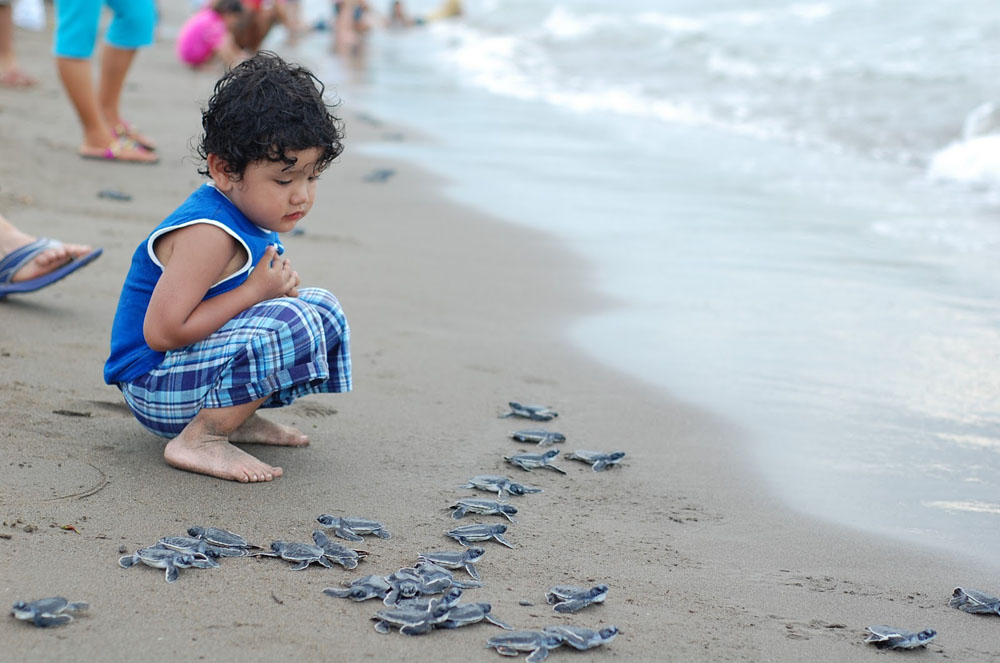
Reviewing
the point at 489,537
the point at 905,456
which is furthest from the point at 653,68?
the point at 489,537

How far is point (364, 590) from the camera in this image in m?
2.24

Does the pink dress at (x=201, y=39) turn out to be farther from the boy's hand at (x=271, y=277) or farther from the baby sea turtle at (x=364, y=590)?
the baby sea turtle at (x=364, y=590)

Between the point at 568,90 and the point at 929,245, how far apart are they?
7256 millimetres

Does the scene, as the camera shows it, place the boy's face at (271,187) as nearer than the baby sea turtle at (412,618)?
No

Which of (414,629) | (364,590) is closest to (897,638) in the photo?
(414,629)

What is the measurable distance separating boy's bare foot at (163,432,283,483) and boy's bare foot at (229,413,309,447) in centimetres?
21

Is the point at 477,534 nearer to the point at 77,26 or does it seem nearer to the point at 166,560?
the point at 166,560

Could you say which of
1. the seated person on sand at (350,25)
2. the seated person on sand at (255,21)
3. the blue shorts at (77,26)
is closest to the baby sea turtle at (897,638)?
the blue shorts at (77,26)

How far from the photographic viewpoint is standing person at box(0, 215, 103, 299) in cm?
386

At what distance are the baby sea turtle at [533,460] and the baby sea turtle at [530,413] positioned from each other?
345 millimetres

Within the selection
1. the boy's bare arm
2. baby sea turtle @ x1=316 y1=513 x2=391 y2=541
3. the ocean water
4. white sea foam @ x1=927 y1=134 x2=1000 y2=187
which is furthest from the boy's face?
white sea foam @ x1=927 y1=134 x2=1000 y2=187

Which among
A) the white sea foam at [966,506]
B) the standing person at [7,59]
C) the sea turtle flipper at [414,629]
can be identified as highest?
the standing person at [7,59]

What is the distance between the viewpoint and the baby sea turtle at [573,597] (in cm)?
229

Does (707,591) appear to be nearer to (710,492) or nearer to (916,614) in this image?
(916,614)
